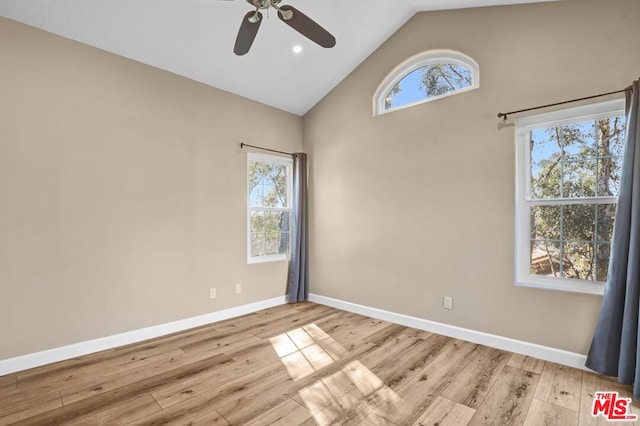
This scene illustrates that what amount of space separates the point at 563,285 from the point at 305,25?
303 cm

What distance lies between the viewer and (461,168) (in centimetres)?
315

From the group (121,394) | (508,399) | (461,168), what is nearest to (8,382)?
(121,394)

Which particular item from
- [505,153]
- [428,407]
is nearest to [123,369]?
[428,407]

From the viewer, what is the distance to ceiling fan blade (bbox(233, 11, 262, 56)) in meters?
2.08

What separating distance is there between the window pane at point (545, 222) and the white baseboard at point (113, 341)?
3.34 metres

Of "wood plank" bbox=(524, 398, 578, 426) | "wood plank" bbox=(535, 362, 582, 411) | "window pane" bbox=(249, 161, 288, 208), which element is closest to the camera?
"wood plank" bbox=(524, 398, 578, 426)

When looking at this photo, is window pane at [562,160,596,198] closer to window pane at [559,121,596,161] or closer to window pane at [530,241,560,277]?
window pane at [559,121,596,161]

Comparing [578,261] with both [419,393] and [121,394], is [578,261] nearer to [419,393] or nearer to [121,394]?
[419,393]

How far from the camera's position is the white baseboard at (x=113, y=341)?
2.52 meters

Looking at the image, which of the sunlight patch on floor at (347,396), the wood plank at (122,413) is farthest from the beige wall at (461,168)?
the wood plank at (122,413)

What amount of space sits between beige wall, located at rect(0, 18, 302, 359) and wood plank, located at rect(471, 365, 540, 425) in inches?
115

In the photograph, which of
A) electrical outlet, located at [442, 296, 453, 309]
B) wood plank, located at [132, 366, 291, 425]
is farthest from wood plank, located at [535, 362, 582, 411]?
wood plank, located at [132, 366, 291, 425]

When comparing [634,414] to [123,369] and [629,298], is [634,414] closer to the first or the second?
[629,298]

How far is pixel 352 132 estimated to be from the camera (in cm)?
416
